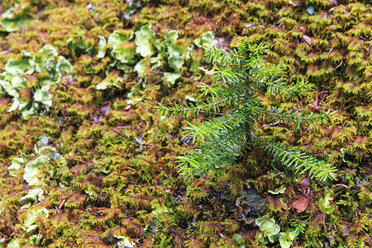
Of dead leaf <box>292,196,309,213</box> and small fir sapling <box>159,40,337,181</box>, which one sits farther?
dead leaf <box>292,196,309,213</box>

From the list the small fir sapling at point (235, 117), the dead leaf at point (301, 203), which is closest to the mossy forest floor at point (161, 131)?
the dead leaf at point (301, 203)

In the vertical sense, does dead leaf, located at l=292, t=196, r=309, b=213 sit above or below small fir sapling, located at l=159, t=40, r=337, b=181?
below

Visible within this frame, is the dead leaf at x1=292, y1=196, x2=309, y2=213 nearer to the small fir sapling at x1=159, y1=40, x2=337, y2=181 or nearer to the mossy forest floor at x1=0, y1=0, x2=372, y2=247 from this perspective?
the mossy forest floor at x1=0, y1=0, x2=372, y2=247

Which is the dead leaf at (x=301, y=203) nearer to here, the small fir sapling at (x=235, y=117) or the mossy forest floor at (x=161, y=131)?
the mossy forest floor at (x=161, y=131)

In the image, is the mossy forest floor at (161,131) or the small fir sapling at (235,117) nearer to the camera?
the small fir sapling at (235,117)

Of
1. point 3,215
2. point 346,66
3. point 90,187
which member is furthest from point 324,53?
point 3,215

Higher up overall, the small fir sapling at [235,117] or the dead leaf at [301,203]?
the small fir sapling at [235,117]

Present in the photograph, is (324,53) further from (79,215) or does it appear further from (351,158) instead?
(79,215)

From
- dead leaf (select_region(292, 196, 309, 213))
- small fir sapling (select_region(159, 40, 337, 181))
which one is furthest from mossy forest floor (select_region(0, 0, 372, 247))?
small fir sapling (select_region(159, 40, 337, 181))
